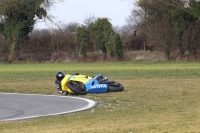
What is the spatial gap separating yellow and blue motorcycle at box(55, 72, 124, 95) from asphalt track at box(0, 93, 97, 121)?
69cm

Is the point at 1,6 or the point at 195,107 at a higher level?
the point at 1,6

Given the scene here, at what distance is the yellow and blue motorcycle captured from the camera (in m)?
21.6

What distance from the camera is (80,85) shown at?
2184 cm

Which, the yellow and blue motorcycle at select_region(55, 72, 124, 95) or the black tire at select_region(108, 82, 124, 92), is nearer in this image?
the yellow and blue motorcycle at select_region(55, 72, 124, 95)

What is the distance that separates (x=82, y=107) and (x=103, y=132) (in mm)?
5973

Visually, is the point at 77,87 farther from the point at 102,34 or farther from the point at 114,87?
the point at 102,34

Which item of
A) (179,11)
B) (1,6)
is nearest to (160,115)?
(179,11)

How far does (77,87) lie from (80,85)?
263 mm

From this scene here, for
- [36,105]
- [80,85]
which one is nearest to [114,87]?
[80,85]

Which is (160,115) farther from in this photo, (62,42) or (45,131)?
(62,42)

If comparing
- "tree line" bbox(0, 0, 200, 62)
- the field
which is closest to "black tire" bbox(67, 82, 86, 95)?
the field

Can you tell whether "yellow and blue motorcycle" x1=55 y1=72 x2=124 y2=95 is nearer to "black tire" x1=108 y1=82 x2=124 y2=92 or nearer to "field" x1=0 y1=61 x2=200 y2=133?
"black tire" x1=108 y1=82 x2=124 y2=92

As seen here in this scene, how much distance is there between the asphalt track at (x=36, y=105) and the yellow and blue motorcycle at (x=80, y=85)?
694 mm

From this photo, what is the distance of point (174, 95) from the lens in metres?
20.7
